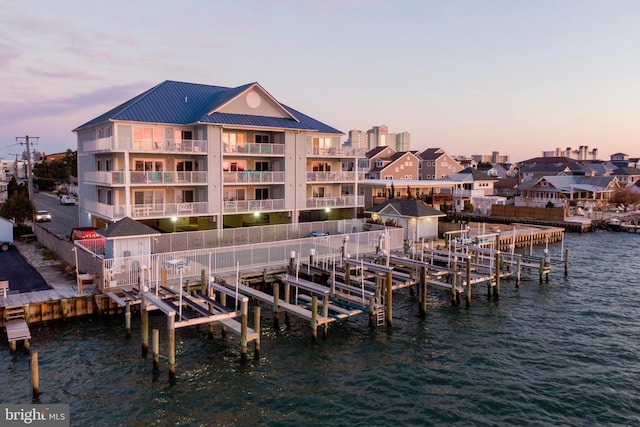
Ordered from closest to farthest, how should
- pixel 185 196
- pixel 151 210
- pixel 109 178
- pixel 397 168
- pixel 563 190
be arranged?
pixel 109 178 < pixel 151 210 < pixel 185 196 < pixel 397 168 < pixel 563 190

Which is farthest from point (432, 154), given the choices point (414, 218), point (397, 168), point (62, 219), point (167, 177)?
point (167, 177)

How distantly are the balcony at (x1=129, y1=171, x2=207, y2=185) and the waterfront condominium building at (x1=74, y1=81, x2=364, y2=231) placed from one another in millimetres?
78

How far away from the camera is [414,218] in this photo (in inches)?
1715

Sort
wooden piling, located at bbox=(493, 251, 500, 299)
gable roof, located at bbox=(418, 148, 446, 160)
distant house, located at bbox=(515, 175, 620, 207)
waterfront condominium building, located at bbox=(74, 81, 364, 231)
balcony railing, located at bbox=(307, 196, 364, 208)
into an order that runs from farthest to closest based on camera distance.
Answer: gable roof, located at bbox=(418, 148, 446, 160) → distant house, located at bbox=(515, 175, 620, 207) → balcony railing, located at bbox=(307, 196, 364, 208) → waterfront condominium building, located at bbox=(74, 81, 364, 231) → wooden piling, located at bbox=(493, 251, 500, 299)

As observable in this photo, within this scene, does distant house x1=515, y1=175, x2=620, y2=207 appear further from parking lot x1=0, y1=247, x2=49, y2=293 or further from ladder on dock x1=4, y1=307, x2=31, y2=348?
ladder on dock x1=4, y1=307, x2=31, y2=348

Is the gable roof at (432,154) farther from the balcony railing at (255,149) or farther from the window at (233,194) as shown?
the window at (233,194)

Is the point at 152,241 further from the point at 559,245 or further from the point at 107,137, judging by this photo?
the point at 559,245

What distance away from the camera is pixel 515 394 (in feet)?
63.4

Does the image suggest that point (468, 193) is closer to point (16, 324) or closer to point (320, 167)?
point (320, 167)

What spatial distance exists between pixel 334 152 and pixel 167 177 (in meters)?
17.0

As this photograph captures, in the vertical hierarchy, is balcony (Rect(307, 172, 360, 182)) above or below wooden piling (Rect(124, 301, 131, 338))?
above

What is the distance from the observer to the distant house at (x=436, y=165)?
311 ft

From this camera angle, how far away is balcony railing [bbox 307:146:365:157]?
155 ft

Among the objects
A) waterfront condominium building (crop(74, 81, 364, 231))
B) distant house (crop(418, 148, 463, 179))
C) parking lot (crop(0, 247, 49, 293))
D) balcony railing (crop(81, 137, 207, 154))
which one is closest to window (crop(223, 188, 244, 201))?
waterfront condominium building (crop(74, 81, 364, 231))
